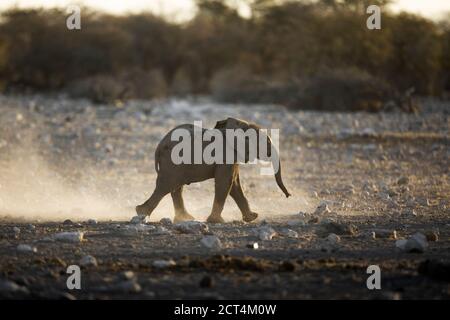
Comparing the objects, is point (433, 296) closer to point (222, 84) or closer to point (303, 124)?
point (303, 124)

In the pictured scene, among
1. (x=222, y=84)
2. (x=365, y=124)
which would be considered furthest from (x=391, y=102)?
(x=222, y=84)

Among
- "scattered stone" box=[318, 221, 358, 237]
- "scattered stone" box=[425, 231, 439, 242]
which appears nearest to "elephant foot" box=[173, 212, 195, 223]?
"scattered stone" box=[318, 221, 358, 237]

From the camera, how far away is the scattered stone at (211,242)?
7594 millimetres

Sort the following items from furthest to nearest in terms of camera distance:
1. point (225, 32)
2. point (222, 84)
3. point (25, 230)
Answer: point (225, 32) → point (222, 84) → point (25, 230)

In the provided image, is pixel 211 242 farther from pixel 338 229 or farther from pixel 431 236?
pixel 431 236

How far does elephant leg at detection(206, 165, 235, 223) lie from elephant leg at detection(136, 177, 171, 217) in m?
0.51

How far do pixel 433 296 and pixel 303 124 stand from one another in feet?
44.2

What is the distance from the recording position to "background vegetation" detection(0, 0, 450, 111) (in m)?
27.2

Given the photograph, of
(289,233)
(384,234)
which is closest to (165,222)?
(289,233)

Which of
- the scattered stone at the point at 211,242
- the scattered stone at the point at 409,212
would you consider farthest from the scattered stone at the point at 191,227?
the scattered stone at the point at 409,212

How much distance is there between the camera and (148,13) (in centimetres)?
4694

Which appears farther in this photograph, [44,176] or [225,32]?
[225,32]

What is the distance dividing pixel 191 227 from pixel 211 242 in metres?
0.88

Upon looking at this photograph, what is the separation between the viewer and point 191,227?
8461 millimetres
